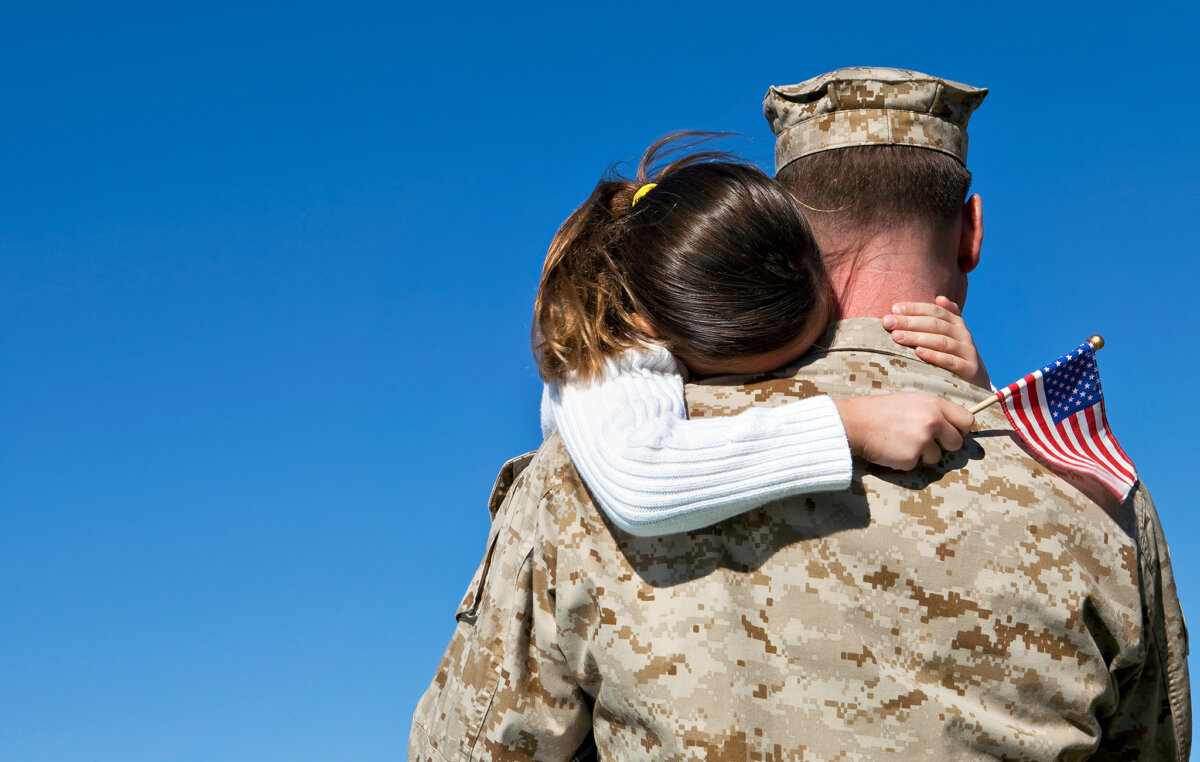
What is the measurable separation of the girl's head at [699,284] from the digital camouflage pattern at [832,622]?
0.54ft

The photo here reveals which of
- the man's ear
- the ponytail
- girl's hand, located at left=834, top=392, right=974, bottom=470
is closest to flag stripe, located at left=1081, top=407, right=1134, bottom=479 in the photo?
girl's hand, located at left=834, top=392, right=974, bottom=470

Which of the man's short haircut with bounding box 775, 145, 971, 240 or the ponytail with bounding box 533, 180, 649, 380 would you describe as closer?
the ponytail with bounding box 533, 180, 649, 380

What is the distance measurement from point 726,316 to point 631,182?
32.9 inches

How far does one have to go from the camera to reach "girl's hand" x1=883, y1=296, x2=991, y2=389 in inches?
135

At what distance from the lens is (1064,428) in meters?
3.33

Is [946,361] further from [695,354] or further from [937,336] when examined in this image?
[695,354]

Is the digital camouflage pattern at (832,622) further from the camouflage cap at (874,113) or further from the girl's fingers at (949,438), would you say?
the camouflage cap at (874,113)

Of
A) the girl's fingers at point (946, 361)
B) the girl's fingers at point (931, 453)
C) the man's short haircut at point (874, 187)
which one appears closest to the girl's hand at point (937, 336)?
the girl's fingers at point (946, 361)

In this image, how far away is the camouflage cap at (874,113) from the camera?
397 cm

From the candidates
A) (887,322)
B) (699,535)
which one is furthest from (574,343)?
(887,322)

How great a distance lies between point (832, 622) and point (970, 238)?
158 cm

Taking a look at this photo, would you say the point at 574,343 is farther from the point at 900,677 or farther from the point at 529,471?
the point at 900,677

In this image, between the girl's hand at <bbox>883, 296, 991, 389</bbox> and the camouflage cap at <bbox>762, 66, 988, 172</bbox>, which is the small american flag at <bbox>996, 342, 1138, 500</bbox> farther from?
the camouflage cap at <bbox>762, 66, 988, 172</bbox>

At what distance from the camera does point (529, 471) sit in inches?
138
